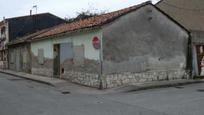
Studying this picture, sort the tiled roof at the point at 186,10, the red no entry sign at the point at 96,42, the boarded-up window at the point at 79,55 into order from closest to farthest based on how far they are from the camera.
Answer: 1. the red no entry sign at the point at 96,42
2. the boarded-up window at the point at 79,55
3. the tiled roof at the point at 186,10

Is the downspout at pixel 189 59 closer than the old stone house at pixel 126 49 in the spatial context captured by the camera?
No

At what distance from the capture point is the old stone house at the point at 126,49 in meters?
17.1

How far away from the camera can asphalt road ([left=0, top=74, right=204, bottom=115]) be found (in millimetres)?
10391

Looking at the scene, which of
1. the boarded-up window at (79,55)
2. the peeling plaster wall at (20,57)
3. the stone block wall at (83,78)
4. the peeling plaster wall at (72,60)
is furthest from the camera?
the peeling plaster wall at (20,57)

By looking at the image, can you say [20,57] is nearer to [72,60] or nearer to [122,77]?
[72,60]

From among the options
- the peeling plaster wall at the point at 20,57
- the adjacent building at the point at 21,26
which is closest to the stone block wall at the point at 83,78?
the peeling plaster wall at the point at 20,57

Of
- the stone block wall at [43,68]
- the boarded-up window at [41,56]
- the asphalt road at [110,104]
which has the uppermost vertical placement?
the boarded-up window at [41,56]

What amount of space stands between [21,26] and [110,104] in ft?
97.7

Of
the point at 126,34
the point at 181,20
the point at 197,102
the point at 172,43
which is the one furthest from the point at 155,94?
the point at 181,20

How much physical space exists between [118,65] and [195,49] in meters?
6.07

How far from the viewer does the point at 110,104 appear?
12117 mm

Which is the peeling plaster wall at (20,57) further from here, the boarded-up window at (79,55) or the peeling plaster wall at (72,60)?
the boarded-up window at (79,55)

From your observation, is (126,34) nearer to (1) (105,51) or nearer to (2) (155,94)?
(1) (105,51)

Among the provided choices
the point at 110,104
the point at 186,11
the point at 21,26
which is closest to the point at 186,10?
Answer: the point at 186,11
